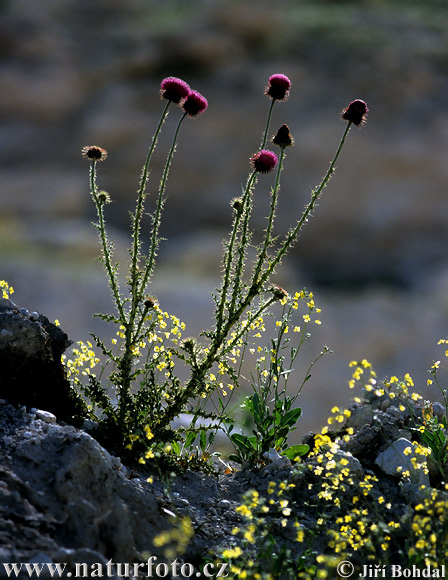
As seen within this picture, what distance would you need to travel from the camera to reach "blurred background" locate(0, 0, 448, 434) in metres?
19.2

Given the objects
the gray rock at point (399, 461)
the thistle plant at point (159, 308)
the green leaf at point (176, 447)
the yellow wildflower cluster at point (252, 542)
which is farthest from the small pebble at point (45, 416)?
the gray rock at point (399, 461)

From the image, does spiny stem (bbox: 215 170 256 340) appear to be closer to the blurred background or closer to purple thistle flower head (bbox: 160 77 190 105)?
purple thistle flower head (bbox: 160 77 190 105)

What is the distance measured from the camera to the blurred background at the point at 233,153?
63.1 ft

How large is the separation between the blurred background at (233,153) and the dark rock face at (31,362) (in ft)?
46.1

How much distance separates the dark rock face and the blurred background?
14042 mm

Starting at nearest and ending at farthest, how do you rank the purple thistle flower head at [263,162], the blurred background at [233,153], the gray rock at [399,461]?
the purple thistle flower head at [263,162] → the gray rock at [399,461] → the blurred background at [233,153]

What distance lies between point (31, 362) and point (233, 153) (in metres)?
21.8

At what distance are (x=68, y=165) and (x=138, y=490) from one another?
22.3 meters

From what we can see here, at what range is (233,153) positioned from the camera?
24781mm

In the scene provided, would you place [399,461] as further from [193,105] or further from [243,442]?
[193,105]

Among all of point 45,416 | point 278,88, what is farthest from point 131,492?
point 278,88

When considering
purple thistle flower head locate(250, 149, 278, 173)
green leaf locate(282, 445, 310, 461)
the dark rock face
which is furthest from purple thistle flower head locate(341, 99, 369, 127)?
the dark rock face

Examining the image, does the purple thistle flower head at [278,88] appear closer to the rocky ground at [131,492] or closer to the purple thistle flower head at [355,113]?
the purple thistle flower head at [355,113]

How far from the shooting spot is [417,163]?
76.2ft
